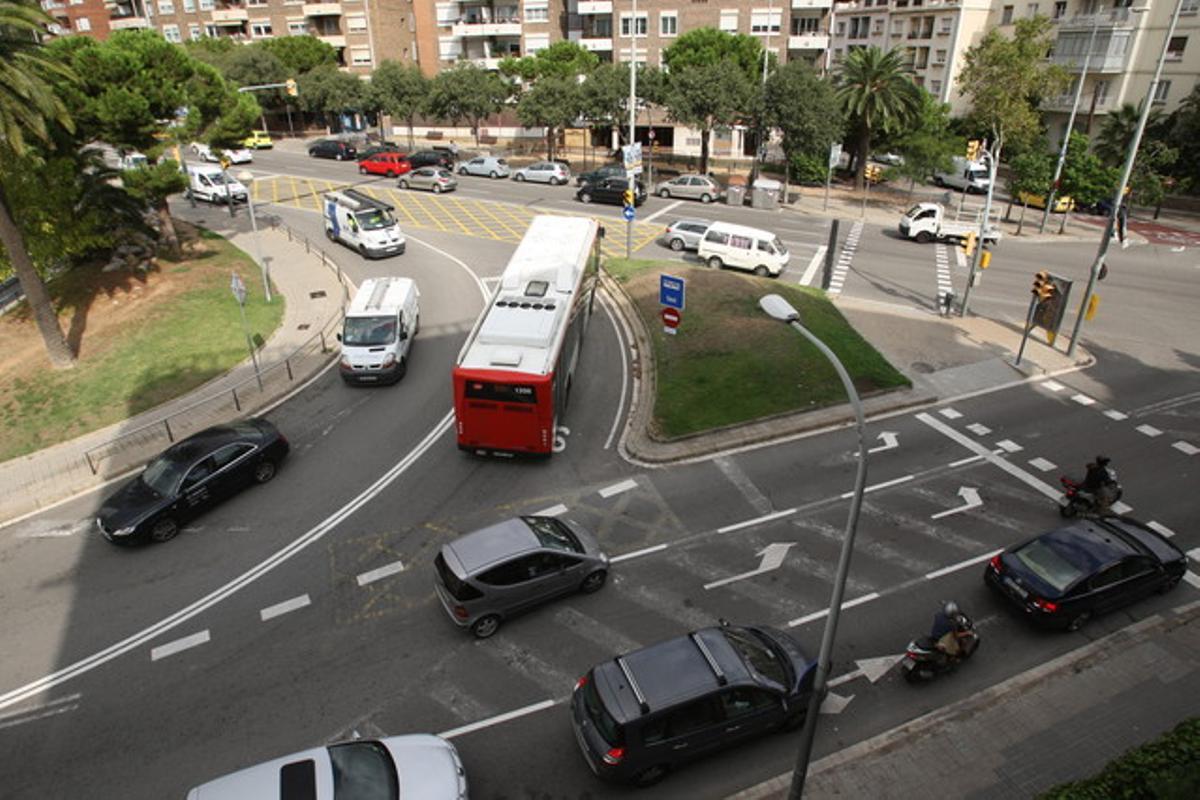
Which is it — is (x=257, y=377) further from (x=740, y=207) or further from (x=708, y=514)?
(x=740, y=207)

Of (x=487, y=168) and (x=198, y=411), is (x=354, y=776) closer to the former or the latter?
(x=198, y=411)

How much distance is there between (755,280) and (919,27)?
192 feet

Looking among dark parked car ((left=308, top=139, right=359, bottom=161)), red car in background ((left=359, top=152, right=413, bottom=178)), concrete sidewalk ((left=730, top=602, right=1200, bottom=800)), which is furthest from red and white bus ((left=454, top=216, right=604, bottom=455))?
dark parked car ((left=308, top=139, right=359, bottom=161))

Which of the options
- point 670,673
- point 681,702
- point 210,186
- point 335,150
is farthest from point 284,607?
point 335,150

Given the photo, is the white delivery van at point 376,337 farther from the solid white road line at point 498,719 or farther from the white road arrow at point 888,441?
the white road arrow at point 888,441

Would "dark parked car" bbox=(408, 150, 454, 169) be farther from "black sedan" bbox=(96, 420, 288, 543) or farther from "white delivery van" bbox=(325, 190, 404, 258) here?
"black sedan" bbox=(96, 420, 288, 543)

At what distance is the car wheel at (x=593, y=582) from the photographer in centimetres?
1455

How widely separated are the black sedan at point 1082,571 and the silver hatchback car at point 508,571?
25.4 ft

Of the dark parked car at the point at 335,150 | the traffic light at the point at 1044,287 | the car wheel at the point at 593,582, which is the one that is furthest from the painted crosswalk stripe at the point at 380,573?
the dark parked car at the point at 335,150

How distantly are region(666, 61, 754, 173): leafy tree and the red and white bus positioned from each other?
3587 centimetres

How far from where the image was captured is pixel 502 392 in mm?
17516

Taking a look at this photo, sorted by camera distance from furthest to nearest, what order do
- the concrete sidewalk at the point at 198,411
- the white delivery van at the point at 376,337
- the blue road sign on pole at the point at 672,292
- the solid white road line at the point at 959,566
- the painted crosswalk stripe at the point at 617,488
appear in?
the white delivery van at the point at 376,337
the concrete sidewalk at the point at 198,411
the blue road sign on pole at the point at 672,292
the painted crosswalk stripe at the point at 617,488
the solid white road line at the point at 959,566

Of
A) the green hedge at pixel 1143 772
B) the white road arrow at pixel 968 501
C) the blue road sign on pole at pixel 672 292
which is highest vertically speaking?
the blue road sign on pole at pixel 672 292

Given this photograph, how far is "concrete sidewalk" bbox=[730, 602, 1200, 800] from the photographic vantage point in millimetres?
10875
